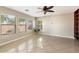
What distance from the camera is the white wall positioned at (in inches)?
399

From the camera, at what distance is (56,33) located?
38.7 feet

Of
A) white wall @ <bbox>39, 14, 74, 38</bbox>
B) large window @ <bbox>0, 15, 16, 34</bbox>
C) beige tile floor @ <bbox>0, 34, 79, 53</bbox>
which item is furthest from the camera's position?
white wall @ <bbox>39, 14, 74, 38</bbox>

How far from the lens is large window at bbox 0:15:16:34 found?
7.12m

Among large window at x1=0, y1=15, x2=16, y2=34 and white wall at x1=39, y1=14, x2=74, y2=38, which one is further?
white wall at x1=39, y1=14, x2=74, y2=38

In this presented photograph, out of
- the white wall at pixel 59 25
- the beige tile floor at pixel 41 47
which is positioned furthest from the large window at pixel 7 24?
the white wall at pixel 59 25

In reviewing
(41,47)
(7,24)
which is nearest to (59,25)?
(7,24)

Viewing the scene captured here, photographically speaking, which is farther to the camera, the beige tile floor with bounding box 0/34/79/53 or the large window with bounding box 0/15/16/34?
the large window with bounding box 0/15/16/34

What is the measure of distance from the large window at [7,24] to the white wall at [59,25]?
5.28m

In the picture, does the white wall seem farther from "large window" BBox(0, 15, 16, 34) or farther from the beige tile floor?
"large window" BBox(0, 15, 16, 34)

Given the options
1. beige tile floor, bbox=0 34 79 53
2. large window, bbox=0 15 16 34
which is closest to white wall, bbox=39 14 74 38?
beige tile floor, bbox=0 34 79 53

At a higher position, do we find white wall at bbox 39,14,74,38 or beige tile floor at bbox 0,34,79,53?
white wall at bbox 39,14,74,38

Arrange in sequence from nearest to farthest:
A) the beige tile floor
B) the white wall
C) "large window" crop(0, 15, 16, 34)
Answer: the beige tile floor → "large window" crop(0, 15, 16, 34) → the white wall

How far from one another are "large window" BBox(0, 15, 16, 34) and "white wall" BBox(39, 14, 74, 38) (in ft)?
17.3
